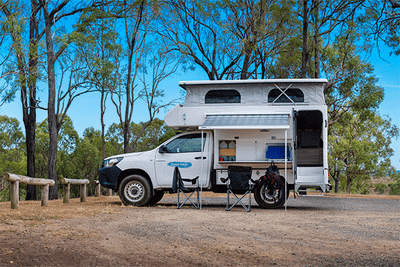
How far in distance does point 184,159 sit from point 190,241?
5435 mm

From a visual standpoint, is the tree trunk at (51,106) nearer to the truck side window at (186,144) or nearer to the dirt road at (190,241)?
the truck side window at (186,144)

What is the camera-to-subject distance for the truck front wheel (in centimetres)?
1150

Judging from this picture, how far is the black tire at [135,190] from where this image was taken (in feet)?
38.3

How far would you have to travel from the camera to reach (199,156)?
11.5 meters

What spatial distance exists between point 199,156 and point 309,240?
5.33 m

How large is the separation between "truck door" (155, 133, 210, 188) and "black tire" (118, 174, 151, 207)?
0.38 metres

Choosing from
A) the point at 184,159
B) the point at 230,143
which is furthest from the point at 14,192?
the point at 230,143

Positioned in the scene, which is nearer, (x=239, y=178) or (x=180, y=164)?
(x=239, y=178)

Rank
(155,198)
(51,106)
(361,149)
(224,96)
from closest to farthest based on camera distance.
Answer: (224,96)
(155,198)
(51,106)
(361,149)

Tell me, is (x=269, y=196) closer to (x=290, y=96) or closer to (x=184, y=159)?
(x=184, y=159)

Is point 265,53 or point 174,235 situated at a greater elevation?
point 265,53

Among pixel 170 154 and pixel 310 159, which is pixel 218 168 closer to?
pixel 170 154

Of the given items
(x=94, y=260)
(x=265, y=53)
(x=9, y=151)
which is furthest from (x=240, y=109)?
(x=9, y=151)

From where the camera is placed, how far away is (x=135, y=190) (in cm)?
1176
